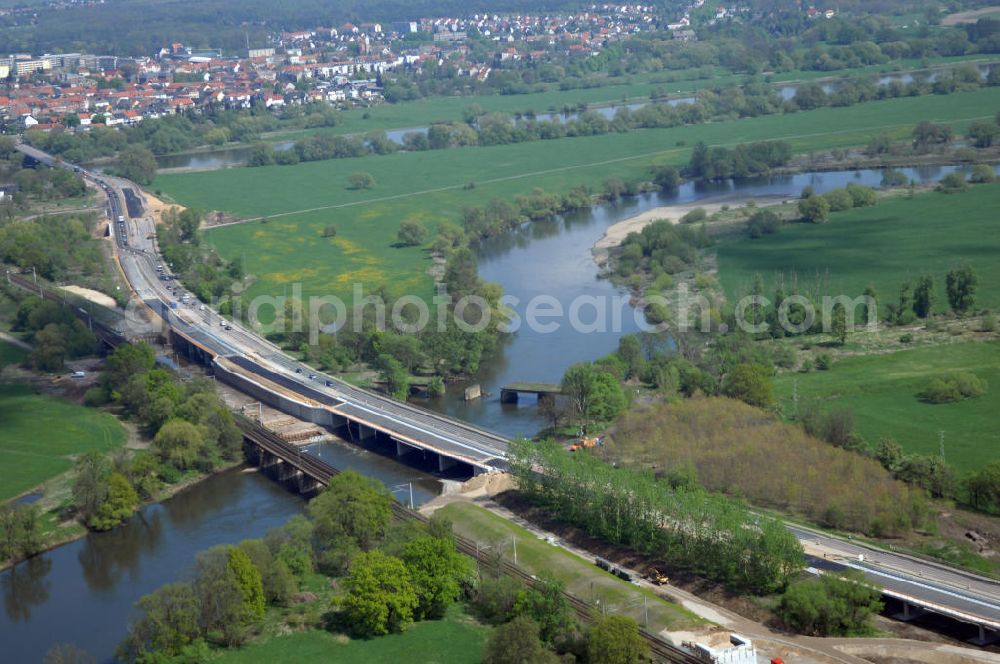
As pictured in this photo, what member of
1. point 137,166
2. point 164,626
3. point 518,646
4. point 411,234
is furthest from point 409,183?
point 518,646

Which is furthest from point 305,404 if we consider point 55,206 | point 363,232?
point 55,206

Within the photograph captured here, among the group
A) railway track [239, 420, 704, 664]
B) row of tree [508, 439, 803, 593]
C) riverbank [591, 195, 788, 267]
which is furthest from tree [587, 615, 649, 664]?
riverbank [591, 195, 788, 267]

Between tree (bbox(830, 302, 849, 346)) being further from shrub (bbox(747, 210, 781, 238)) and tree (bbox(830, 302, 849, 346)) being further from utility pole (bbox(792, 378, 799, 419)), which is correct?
shrub (bbox(747, 210, 781, 238))

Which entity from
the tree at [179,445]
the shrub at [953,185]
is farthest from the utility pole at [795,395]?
the shrub at [953,185]

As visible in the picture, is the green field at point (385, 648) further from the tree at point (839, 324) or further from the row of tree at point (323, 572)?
the tree at point (839, 324)

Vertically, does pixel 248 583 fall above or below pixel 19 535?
above

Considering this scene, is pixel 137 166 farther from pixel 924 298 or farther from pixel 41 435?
pixel 924 298

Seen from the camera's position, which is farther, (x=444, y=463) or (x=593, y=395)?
(x=593, y=395)

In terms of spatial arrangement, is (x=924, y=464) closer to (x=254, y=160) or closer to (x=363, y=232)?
(x=363, y=232)
